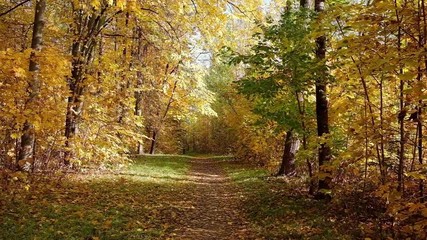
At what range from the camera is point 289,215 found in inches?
336

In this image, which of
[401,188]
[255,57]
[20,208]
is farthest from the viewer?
Result: [255,57]

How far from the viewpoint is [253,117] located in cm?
1892

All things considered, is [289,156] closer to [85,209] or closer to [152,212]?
[152,212]

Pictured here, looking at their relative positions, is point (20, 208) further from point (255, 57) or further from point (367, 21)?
point (367, 21)

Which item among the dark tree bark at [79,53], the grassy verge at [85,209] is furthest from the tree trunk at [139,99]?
the grassy verge at [85,209]

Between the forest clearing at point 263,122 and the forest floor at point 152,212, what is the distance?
47 millimetres

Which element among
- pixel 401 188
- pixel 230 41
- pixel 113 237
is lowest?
pixel 113 237

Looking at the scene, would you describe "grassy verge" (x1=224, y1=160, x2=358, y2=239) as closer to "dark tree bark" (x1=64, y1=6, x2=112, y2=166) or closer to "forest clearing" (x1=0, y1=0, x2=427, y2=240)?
"forest clearing" (x1=0, y1=0, x2=427, y2=240)

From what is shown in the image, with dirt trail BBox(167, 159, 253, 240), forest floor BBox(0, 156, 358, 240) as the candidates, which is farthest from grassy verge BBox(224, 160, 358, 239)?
dirt trail BBox(167, 159, 253, 240)

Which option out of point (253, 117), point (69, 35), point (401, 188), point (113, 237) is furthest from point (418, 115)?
point (253, 117)

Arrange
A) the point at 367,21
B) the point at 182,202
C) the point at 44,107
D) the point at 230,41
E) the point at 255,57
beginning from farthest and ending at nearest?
1. the point at 230,41
2. the point at 182,202
3. the point at 255,57
4. the point at 44,107
5. the point at 367,21

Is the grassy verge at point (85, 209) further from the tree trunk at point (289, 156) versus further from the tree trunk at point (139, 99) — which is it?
the tree trunk at point (139, 99)

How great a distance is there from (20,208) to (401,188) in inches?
278

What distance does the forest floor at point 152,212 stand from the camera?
694cm
